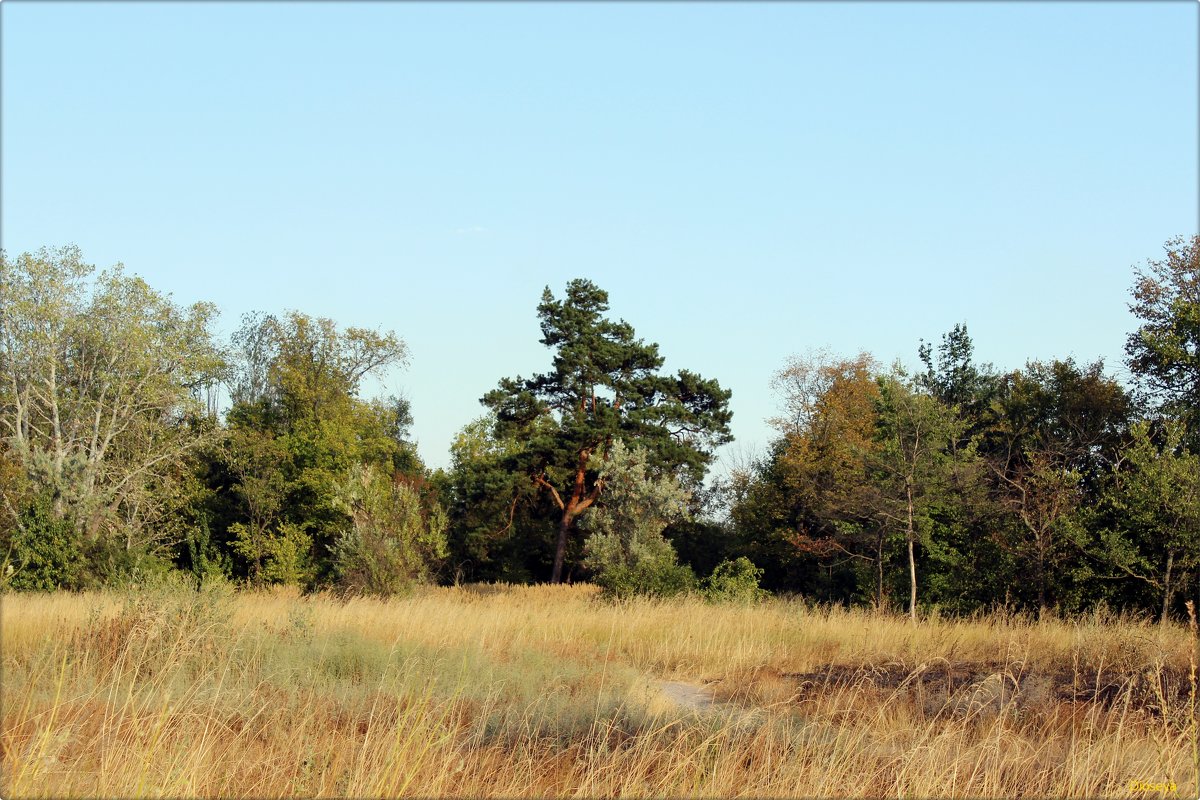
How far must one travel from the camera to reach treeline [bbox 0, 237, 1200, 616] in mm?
23969

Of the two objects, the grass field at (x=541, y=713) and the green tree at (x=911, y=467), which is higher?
the green tree at (x=911, y=467)

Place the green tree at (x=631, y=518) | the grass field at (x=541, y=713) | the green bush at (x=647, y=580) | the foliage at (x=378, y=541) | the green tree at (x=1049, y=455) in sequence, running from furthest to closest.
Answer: the green tree at (x=631, y=518), the foliage at (x=378, y=541), the green bush at (x=647, y=580), the green tree at (x=1049, y=455), the grass field at (x=541, y=713)

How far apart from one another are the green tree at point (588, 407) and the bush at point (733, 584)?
9599 millimetres

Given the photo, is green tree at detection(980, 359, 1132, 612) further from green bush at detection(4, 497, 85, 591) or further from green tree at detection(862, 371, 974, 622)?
green bush at detection(4, 497, 85, 591)

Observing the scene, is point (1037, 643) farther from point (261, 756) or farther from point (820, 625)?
point (261, 756)

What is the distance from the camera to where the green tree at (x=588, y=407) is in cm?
4125

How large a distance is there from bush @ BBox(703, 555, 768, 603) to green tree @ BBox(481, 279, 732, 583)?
9599mm

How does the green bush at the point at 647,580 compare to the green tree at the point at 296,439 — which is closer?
the green bush at the point at 647,580

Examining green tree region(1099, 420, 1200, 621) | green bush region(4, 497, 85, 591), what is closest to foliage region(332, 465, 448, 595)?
green bush region(4, 497, 85, 591)

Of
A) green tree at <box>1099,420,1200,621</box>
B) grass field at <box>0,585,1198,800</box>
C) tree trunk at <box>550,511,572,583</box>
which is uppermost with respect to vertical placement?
green tree at <box>1099,420,1200,621</box>

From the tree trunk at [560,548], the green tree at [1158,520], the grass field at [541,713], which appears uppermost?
the green tree at [1158,520]

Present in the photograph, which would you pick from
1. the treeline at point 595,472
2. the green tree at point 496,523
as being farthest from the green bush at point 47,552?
the green tree at point 496,523

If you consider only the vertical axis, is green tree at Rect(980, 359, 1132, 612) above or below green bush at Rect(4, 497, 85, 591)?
above

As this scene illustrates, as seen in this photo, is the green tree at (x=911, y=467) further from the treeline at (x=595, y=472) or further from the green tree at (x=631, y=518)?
the green tree at (x=631, y=518)
